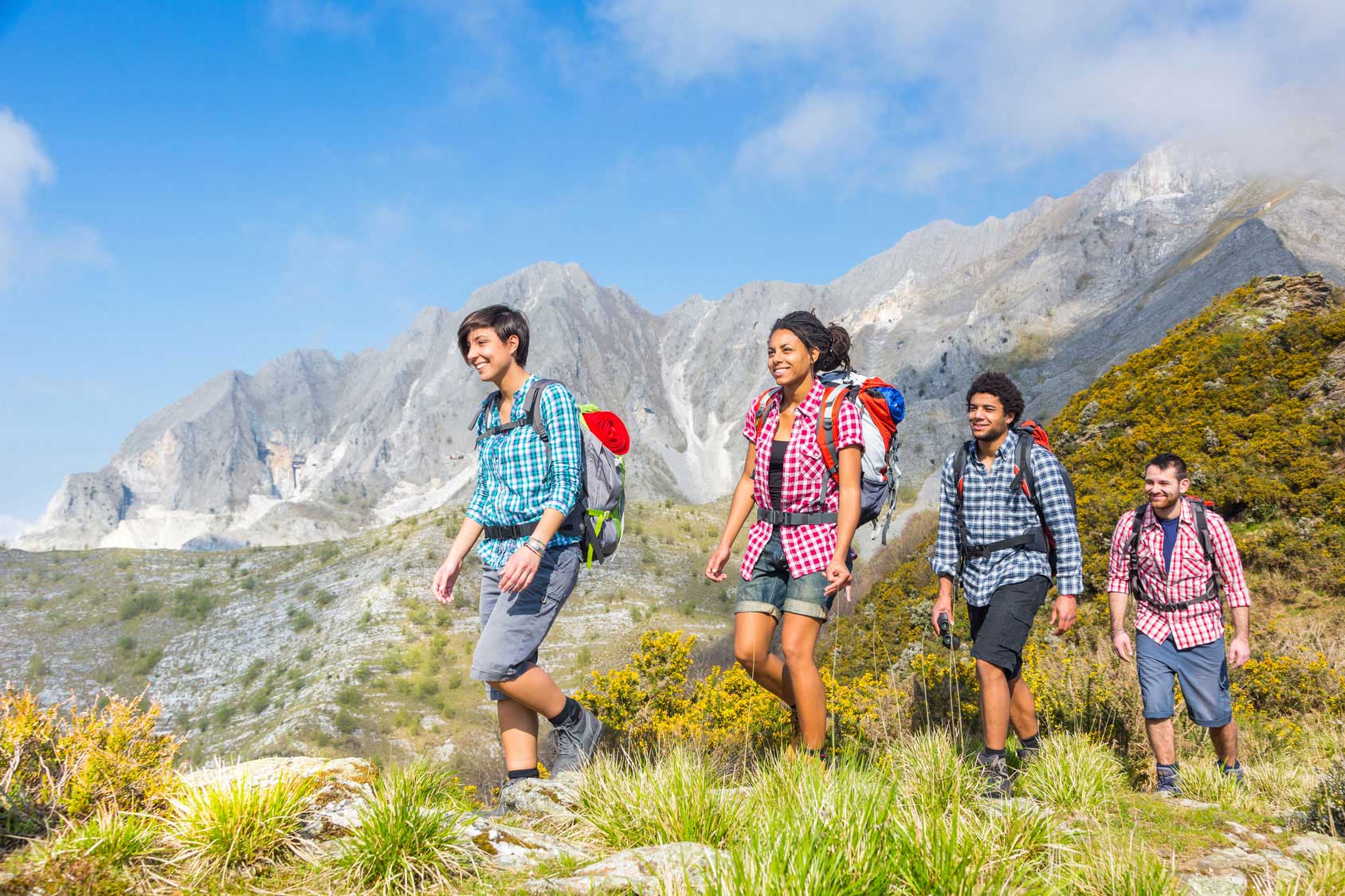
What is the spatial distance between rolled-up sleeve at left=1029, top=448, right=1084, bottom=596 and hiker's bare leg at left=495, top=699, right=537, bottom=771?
303 centimetres

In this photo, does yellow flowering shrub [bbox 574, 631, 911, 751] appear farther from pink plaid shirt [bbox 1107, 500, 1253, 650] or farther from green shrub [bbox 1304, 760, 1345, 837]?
green shrub [bbox 1304, 760, 1345, 837]

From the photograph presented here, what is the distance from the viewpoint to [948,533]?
4445 mm

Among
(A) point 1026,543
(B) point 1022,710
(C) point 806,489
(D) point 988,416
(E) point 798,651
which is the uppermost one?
(D) point 988,416

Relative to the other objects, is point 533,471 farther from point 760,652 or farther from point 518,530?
point 760,652

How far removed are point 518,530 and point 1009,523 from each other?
2.70 m

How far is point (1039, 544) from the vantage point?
4.09 m

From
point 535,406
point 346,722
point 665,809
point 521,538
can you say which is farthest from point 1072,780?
point 346,722

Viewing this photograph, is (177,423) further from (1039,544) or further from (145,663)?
(1039,544)

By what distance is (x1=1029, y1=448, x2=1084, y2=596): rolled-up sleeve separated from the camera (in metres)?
4.00

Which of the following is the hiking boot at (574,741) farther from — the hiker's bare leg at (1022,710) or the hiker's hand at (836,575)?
the hiker's bare leg at (1022,710)

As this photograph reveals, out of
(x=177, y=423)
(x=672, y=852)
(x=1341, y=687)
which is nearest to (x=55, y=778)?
(x=672, y=852)

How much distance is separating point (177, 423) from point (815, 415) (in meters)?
220

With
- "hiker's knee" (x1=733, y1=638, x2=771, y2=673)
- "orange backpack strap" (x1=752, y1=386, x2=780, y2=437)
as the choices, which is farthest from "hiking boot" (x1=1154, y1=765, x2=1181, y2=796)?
"orange backpack strap" (x1=752, y1=386, x2=780, y2=437)

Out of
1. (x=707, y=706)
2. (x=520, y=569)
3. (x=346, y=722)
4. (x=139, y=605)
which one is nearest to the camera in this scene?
(x=520, y=569)
